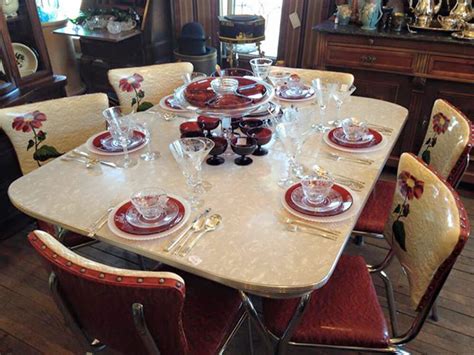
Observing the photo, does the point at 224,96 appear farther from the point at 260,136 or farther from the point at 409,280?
the point at 409,280

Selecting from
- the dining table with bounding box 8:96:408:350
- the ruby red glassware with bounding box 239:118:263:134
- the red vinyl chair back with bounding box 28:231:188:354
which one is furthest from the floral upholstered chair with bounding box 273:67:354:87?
the red vinyl chair back with bounding box 28:231:188:354

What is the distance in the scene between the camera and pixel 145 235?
1.02 meters

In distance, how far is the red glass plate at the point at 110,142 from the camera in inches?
56.9

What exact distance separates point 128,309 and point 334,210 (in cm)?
59

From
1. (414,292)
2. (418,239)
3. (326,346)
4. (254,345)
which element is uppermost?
(418,239)

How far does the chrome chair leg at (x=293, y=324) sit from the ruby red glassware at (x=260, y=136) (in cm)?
58

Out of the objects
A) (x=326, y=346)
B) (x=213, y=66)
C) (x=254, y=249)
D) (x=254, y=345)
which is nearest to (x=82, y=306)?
(x=254, y=249)

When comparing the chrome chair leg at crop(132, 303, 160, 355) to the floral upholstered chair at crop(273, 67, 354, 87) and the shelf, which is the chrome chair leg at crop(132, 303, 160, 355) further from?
the shelf

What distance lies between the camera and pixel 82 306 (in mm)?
935

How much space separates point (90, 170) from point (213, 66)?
2171 millimetres

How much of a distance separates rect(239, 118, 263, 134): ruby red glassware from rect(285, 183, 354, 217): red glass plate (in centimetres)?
37

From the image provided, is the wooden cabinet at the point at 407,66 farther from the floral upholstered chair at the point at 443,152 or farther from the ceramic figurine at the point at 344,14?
the floral upholstered chair at the point at 443,152

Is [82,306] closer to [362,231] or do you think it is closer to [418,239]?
[418,239]

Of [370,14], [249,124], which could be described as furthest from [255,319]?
[370,14]
